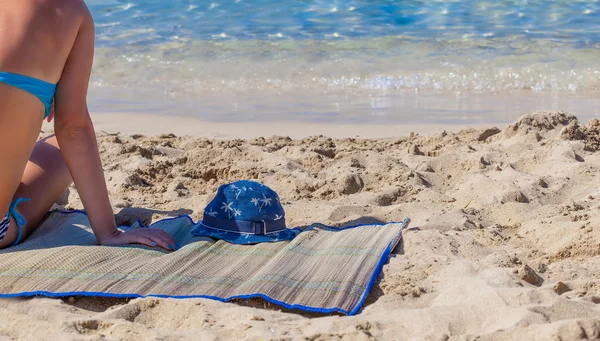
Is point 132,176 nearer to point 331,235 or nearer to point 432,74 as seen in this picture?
point 331,235

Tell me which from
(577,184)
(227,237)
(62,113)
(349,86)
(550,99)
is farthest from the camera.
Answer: (349,86)

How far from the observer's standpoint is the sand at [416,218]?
2146mm

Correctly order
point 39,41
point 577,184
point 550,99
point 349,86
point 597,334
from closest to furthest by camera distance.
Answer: point 597,334 → point 39,41 → point 577,184 → point 550,99 → point 349,86

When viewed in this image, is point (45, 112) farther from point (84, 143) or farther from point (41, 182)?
point (41, 182)

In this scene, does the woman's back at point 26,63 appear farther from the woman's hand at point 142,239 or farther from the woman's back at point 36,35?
the woman's hand at point 142,239

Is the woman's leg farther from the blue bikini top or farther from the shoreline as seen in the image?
the shoreline

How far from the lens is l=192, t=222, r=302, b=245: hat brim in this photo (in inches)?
116

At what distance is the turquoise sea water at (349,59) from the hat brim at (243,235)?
294 centimetres

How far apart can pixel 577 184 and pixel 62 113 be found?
2.37 meters

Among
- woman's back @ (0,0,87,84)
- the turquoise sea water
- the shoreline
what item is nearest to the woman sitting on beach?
woman's back @ (0,0,87,84)

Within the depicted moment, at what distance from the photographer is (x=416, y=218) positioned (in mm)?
3309

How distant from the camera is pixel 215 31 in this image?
993 centimetres

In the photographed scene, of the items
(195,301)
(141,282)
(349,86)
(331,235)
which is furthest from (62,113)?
(349,86)

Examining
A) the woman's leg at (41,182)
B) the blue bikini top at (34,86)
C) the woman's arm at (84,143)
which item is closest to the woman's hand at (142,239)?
the woman's arm at (84,143)
